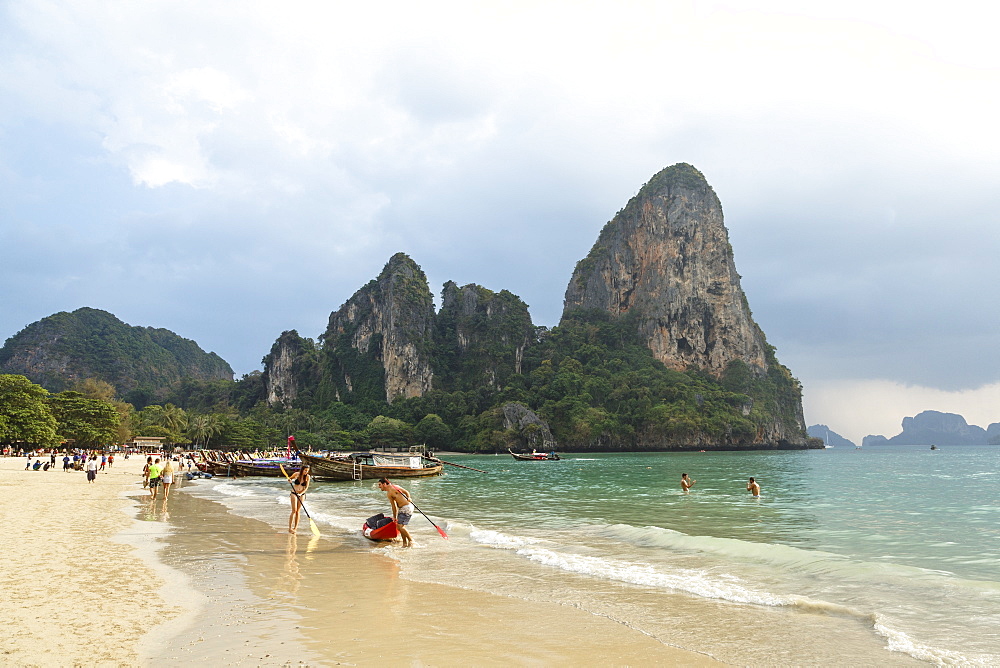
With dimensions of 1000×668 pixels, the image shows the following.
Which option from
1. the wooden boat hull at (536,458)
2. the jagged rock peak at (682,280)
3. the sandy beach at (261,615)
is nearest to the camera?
the sandy beach at (261,615)

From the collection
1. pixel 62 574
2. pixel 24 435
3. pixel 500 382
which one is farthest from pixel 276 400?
pixel 62 574

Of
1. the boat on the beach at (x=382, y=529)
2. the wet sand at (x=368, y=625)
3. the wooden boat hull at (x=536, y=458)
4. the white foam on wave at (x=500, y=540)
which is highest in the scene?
the wet sand at (x=368, y=625)

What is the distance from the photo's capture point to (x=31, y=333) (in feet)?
546

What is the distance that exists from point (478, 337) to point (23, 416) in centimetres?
10822

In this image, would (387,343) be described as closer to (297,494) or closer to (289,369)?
(289,369)

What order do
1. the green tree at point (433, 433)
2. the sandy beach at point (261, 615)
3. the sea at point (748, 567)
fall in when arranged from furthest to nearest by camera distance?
1. the green tree at point (433, 433)
2. the sea at point (748, 567)
3. the sandy beach at point (261, 615)

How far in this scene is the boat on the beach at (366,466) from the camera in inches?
1454

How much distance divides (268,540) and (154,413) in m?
88.7

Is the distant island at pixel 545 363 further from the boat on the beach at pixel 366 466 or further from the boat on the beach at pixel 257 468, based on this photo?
the boat on the beach at pixel 366 466

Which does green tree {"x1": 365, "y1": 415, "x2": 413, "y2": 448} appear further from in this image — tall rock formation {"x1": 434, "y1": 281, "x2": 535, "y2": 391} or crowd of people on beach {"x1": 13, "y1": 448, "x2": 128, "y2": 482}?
crowd of people on beach {"x1": 13, "y1": 448, "x2": 128, "y2": 482}

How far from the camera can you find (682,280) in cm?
14425

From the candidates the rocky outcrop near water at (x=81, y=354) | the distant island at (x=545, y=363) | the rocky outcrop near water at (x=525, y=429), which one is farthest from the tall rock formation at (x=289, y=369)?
the rocky outcrop near water at (x=525, y=429)

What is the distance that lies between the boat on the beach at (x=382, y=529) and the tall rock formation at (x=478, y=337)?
125 meters

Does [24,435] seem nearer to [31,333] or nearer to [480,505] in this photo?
[480,505]
